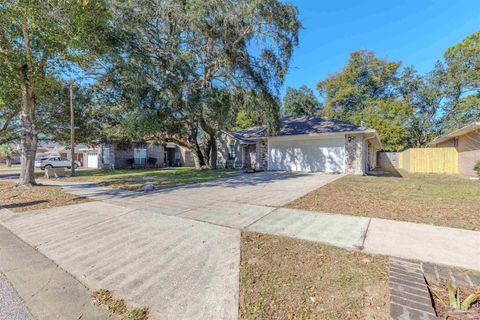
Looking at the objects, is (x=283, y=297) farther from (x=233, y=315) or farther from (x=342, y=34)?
(x=342, y=34)

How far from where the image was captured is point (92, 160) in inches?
1059

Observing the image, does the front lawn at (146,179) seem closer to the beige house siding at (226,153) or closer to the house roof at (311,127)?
the house roof at (311,127)

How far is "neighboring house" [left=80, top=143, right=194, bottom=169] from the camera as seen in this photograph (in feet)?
74.8

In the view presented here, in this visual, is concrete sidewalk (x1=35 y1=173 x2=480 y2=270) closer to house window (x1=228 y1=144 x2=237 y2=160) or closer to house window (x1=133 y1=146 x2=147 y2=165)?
house window (x1=228 y1=144 x2=237 y2=160)

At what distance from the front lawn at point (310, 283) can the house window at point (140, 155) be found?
77.6 feet

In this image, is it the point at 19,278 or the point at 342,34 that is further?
the point at 342,34

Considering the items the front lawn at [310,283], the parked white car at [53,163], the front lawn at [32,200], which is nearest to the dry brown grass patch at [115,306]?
the front lawn at [310,283]

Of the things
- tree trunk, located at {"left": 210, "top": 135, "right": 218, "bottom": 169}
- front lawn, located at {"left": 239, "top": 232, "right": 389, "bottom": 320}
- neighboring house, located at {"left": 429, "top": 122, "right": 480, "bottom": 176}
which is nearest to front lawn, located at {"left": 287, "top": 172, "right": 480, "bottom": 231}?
front lawn, located at {"left": 239, "top": 232, "right": 389, "bottom": 320}

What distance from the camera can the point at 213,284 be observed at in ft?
7.93

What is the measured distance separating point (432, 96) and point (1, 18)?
1300 inches

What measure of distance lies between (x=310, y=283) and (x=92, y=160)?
30809mm

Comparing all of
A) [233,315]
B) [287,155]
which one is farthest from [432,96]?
[233,315]

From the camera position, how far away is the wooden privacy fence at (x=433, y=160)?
15711 millimetres

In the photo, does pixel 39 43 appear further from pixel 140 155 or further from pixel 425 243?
pixel 140 155
